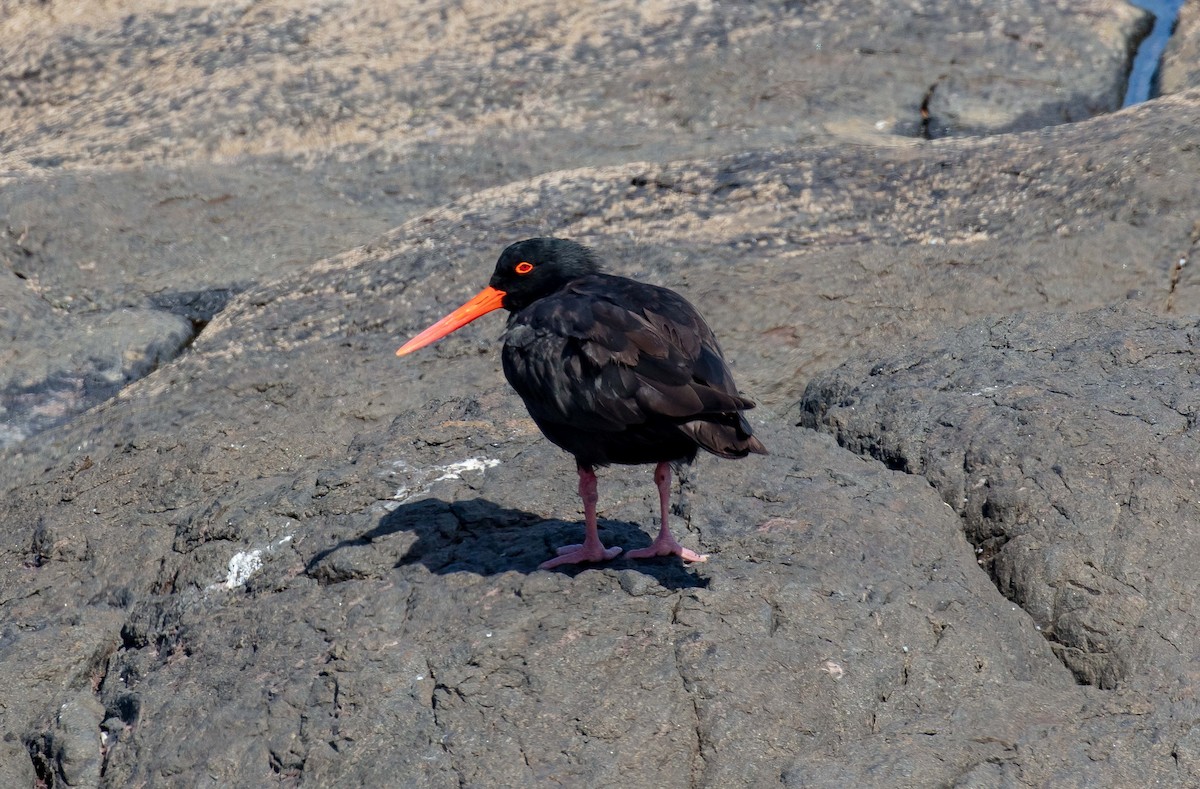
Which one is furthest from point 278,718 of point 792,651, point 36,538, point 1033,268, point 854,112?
point 854,112

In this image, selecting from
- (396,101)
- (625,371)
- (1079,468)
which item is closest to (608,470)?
(625,371)

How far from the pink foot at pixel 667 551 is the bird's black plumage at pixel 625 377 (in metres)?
0.32

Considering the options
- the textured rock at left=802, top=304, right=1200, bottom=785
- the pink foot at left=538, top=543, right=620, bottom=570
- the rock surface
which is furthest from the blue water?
the pink foot at left=538, top=543, right=620, bottom=570

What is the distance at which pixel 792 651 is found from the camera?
4.37m

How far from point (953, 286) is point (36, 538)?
5.13m

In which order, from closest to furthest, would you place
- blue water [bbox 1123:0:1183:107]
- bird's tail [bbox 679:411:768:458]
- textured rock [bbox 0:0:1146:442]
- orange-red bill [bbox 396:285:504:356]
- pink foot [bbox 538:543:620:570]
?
1. bird's tail [bbox 679:411:768:458]
2. pink foot [bbox 538:543:620:570]
3. orange-red bill [bbox 396:285:504:356]
4. textured rock [bbox 0:0:1146:442]
5. blue water [bbox 1123:0:1183:107]

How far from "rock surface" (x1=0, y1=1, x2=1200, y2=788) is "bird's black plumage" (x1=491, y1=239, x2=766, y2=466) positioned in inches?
19.7

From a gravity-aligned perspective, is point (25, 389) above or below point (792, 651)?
below

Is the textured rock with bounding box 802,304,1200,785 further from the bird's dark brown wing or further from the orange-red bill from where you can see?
the orange-red bill

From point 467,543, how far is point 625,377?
3.32 feet

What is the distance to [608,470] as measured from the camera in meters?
5.81

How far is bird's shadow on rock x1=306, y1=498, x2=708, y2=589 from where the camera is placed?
4.95 m

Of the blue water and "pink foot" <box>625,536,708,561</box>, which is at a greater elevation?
"pink foot" <box>625,536,708,561</box>

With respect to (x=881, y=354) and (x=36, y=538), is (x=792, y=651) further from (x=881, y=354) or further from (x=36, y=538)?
(x=36, y=538)
